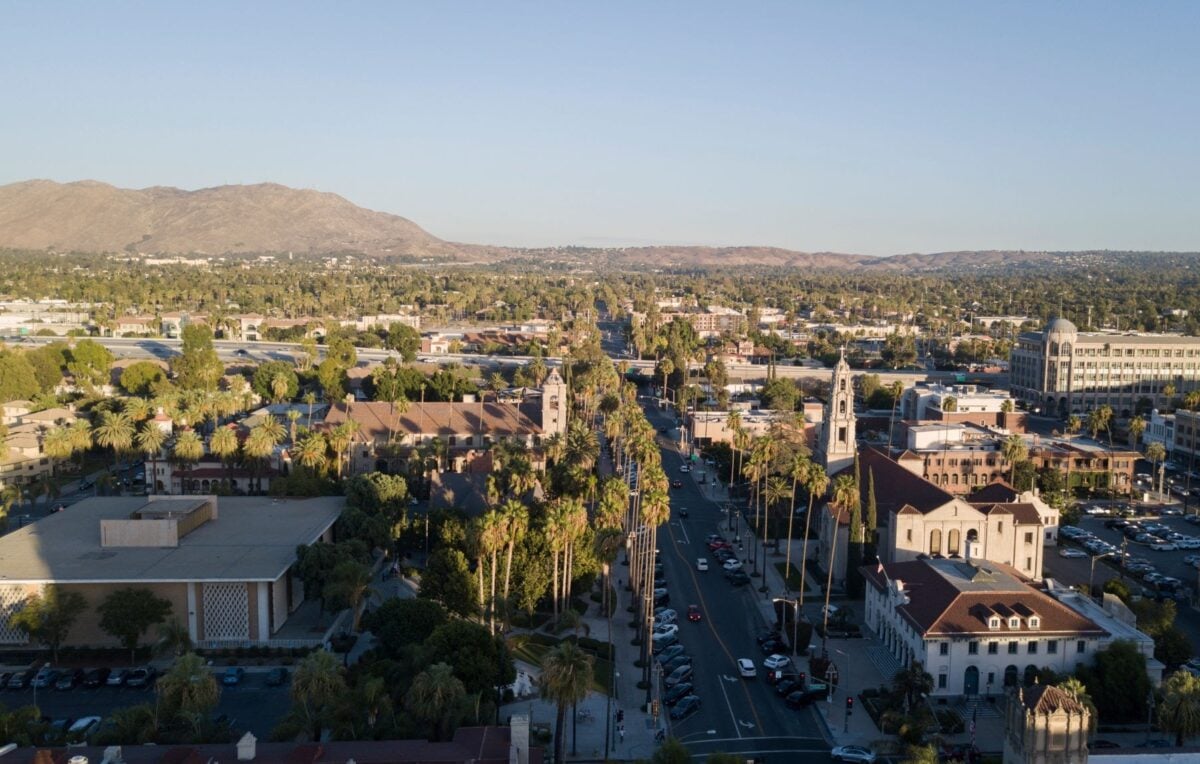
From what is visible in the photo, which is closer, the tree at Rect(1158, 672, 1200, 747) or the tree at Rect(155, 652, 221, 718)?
the tree at Rect(155, 652, 221, 718)

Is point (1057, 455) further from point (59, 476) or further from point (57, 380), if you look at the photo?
point (57, 380)

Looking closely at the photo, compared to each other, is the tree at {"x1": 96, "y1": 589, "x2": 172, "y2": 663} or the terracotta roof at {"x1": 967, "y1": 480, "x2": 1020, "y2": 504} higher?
the terracotta roof at {"x1": 967, "y1": 480, "x2": 1020, "y2": 504}

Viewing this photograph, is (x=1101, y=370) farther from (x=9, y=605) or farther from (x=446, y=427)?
(x=9, y=605)

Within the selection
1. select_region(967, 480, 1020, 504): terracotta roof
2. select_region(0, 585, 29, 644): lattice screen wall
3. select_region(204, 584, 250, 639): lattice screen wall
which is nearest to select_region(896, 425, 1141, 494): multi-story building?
select_region(967, 480, 1020, 504): terracotta roof

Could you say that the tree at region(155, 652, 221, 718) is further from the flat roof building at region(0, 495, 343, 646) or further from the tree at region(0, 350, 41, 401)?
the tree at region(0, 350, 41, 401)

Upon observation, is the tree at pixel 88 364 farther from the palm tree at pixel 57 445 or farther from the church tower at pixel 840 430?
the church tower at pixel 840 430

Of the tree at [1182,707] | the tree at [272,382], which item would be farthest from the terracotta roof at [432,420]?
the tree at [1182,707]

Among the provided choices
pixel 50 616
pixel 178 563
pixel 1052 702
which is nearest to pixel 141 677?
pixel 50 616
